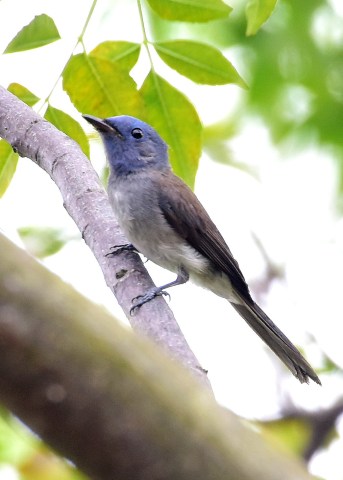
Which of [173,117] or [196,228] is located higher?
[196,228]

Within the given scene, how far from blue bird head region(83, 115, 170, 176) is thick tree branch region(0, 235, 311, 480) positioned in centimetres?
409

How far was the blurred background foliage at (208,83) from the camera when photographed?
9.82 ft

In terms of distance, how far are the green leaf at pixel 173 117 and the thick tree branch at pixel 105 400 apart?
277 cm

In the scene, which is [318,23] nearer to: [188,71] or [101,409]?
[188,71]

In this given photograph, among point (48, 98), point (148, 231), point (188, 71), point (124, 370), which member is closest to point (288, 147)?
point (148, 231)

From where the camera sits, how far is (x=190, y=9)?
9.87ft

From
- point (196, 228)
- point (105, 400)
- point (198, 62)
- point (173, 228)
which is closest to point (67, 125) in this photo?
point (198, 62)

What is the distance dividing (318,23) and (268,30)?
31 cm

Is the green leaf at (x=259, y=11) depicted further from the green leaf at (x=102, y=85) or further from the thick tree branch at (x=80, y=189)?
the thick tree branch at (x=80, y=189)

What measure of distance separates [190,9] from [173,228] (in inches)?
A: 66.8

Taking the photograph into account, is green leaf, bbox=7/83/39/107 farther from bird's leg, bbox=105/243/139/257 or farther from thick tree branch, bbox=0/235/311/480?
thick tree branch, bbox=0/235/311/480

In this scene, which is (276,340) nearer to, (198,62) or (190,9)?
(198,62)

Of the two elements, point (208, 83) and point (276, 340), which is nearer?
point (208, 83)

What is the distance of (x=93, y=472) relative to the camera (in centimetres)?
45
